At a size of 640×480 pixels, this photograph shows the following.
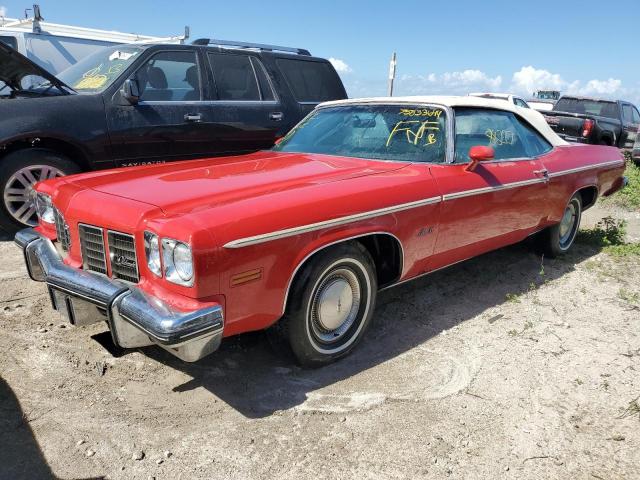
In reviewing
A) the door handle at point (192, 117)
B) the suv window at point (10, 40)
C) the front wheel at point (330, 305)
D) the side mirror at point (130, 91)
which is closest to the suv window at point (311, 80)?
the door handle at point (192, 117)

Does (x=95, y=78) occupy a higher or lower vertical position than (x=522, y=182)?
higher

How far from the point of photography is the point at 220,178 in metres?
2.99

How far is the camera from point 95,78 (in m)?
5.29

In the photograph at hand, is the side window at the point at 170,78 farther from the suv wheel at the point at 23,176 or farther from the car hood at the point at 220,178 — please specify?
the car hood at the point at 220,178

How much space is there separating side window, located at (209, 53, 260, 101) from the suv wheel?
1.81 m

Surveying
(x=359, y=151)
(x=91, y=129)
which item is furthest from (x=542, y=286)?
(x=91, y=129)

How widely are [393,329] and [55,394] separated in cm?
205

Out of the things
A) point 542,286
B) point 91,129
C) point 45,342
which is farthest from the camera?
point 91,129

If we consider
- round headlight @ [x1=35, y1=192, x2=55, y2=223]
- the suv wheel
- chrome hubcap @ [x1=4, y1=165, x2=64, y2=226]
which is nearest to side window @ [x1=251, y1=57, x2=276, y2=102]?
the suv wheel

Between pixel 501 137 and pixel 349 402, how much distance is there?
2598 millimetres

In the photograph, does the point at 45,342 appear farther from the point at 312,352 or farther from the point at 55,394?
the point at 312,352

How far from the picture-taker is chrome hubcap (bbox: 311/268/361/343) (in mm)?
2891

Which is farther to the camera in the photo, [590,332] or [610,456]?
[590,332]

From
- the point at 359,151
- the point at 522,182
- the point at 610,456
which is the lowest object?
the point at 610,456
